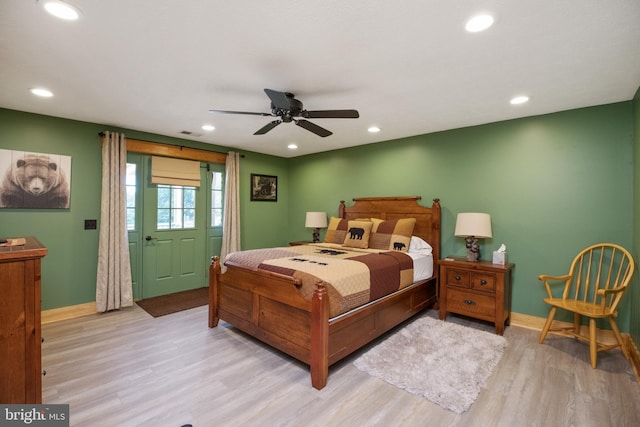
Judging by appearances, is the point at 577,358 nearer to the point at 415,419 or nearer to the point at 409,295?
the point at 409,295

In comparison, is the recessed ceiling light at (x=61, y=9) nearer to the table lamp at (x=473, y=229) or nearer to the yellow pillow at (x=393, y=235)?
the yellow pillow at (x=393, y=235)

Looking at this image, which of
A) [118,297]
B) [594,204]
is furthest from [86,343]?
[594,204]

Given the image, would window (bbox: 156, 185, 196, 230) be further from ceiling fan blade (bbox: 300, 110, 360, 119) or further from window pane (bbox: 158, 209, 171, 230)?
ceiling fan blade (bbox: 300, 110, 360, 119)

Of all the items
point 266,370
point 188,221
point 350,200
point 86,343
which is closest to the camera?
point 266,370

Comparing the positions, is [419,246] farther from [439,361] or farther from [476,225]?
[439,361]

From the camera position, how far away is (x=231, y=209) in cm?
507

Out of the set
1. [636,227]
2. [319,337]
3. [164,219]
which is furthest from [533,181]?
[164,219]

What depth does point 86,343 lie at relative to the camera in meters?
2.89

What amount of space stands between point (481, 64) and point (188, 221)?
14.5 ft

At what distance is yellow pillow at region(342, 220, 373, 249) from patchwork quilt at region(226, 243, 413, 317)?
1.77ft

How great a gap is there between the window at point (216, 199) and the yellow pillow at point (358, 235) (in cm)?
231

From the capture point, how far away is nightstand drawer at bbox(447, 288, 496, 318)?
3.23 m
